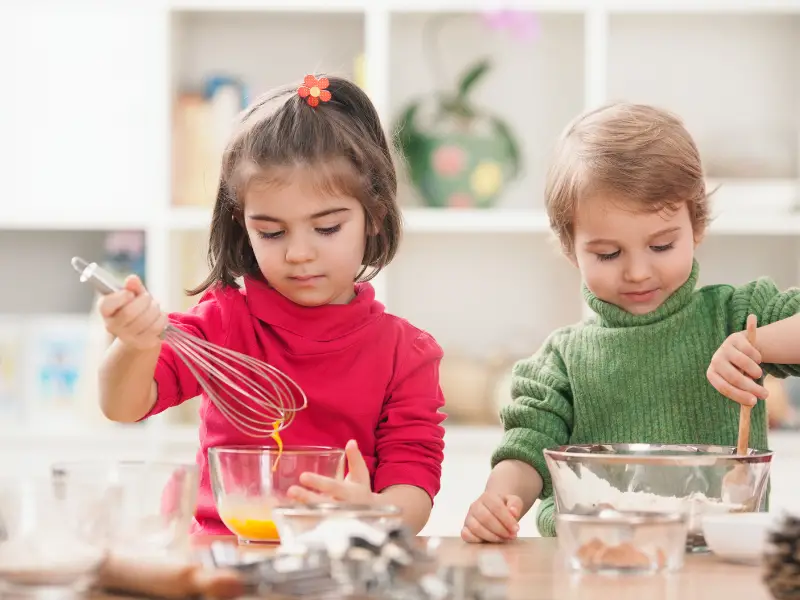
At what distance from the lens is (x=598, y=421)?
4.74ft

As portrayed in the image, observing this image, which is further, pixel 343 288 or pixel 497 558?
pixel 343 288

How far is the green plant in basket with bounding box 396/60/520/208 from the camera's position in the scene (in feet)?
9.72

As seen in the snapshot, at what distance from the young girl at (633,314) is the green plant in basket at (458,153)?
4.82 ft

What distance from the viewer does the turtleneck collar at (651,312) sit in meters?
Result: 1.44

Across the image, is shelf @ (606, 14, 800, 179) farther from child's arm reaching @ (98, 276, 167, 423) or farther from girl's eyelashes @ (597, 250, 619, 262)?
child's arm reaching @ (98, 276, 167, 423)

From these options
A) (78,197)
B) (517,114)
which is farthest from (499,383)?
(78,197)

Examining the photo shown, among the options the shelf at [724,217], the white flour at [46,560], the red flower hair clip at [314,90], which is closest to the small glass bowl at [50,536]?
the white flour at [46,560]

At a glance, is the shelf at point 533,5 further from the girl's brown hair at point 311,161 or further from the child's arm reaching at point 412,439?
the child's arm reaching at point 412,439

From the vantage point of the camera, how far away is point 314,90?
4.66 feet

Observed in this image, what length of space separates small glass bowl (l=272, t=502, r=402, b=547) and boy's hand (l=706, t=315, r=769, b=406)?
→ 436 millimetres

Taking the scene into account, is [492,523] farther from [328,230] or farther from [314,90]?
[314,90]

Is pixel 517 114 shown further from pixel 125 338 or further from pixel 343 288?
pixel 125 338

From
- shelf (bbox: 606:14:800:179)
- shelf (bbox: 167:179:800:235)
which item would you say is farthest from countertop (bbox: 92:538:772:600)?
shelf (bbox: 606:14:800:179)

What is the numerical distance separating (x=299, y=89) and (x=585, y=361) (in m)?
0.49
